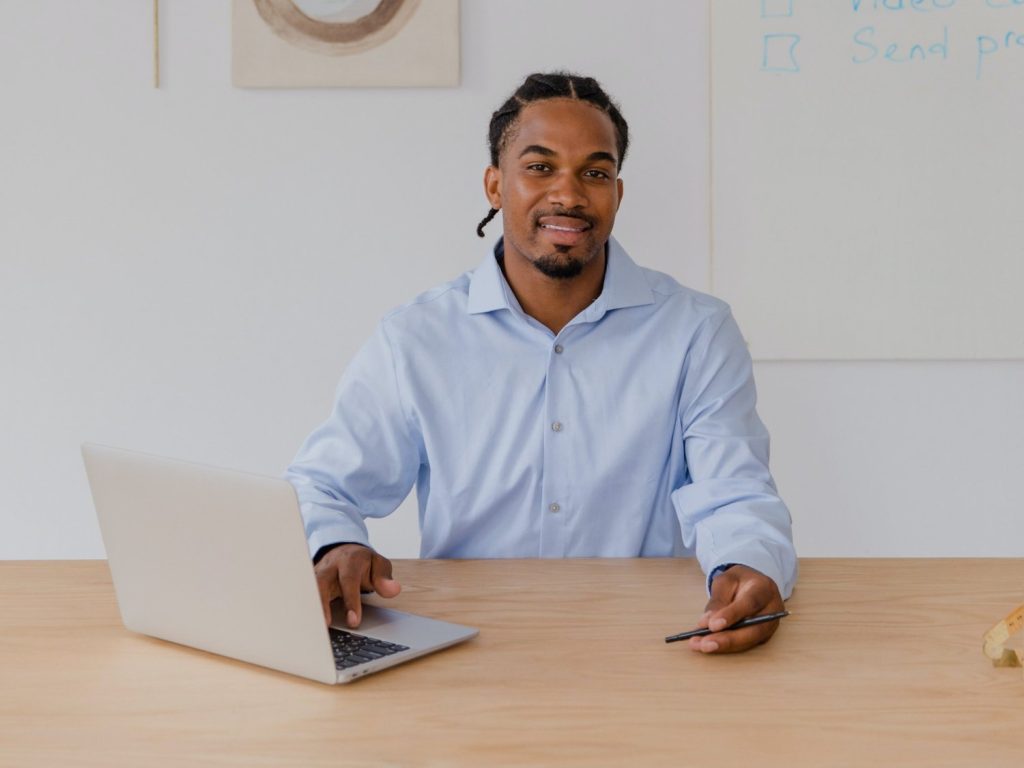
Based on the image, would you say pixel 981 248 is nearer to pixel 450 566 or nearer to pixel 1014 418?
pixel 1014 418

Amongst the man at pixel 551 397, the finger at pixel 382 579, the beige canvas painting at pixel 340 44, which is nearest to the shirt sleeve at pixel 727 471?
the man at pixel 551 397

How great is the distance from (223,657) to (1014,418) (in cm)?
187

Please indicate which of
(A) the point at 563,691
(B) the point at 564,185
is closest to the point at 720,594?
(A) the point at 563,691

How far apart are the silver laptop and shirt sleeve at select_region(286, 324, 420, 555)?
0.44 metres

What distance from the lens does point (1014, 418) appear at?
2.39m

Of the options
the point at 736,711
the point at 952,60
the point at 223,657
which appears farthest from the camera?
the point at 952,60

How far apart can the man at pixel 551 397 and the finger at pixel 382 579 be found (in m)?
0.34

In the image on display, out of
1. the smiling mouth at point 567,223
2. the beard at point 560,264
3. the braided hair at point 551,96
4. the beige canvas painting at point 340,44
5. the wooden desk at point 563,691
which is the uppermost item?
the beige canvas painting at point 340,44

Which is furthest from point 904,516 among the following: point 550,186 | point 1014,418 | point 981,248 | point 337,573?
point 337,573

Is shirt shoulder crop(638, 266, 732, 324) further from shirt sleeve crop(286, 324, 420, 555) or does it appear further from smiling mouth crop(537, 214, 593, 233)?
shirt sleeve crop(286, 324, 420, 555)

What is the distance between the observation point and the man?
168 cm

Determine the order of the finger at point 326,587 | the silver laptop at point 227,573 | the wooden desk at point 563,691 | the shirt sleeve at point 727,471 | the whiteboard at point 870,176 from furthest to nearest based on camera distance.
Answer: the whiteboard at point 870,176, the shirt sleeve at point 727,471, the finger at point 326,587, the silver laptop at point 227,573, the wooden desk at point 563,691

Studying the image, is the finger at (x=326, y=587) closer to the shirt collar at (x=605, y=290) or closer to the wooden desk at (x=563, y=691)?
the wooden desk at (x=563, y=691)

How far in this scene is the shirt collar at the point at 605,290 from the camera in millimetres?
1726
